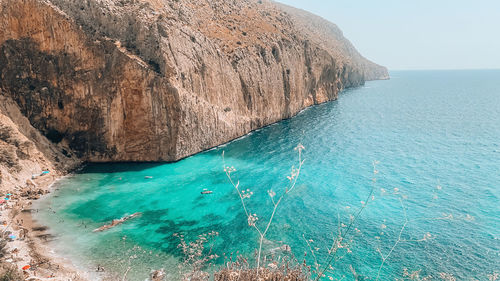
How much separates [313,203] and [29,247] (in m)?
28.3

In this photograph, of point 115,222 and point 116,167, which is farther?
point 116,167

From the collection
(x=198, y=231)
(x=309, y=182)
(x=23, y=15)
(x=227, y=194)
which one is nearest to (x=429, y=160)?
(x=309, y=182)

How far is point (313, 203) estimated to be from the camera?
3441 centimetres

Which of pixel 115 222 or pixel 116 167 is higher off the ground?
pixel 116 167

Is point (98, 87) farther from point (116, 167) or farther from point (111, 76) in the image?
point (116, 167)

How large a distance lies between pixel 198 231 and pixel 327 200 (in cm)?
1581

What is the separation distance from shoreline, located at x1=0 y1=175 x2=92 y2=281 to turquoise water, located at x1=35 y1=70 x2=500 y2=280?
3.23ft

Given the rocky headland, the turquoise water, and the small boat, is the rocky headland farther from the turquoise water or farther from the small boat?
the small boat

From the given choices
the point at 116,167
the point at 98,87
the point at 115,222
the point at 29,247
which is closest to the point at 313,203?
the point at 115,222

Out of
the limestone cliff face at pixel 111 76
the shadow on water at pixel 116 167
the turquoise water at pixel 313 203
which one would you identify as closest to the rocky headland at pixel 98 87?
the limestone cliff face at pixel 111 76

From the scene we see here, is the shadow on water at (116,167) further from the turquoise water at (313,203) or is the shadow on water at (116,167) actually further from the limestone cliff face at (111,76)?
the limestone cliff face at (111,76)

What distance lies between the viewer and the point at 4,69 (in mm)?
41656

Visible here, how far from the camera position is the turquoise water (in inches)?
986

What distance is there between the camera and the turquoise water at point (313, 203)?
2505 cm
